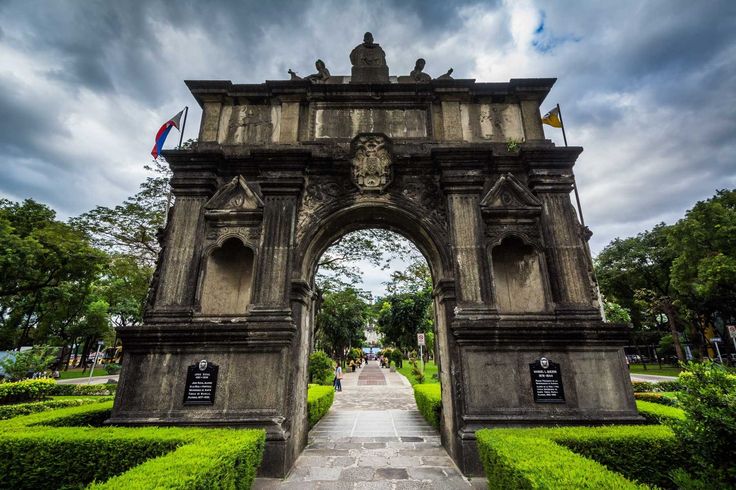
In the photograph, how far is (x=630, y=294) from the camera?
125ft

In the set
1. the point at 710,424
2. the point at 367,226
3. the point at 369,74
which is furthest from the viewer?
the point at 369,74

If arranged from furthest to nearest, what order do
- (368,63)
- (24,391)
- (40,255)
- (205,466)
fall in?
(40,255)
(24,391)
(368,63)
(205,466)

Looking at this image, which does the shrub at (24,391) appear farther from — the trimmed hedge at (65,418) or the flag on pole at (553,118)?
the flag on pole at (553,118)

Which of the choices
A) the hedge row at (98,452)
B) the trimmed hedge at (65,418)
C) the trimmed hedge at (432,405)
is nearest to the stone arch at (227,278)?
the trimmed hedge at (65,418)

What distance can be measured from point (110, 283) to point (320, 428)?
32241 millimetres

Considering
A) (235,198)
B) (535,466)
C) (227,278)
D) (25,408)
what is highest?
(235,198)

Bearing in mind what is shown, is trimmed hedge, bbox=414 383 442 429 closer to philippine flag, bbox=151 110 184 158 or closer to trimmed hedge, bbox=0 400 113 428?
trimmed hedge, bbox=0 400 113 428

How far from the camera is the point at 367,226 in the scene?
8.96m

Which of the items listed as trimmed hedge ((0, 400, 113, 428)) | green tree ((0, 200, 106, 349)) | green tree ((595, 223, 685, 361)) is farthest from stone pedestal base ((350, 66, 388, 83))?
green tree ((595, 223, 685, 361))

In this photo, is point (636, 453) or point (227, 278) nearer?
point (636, 453)

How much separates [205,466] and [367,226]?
631 cm

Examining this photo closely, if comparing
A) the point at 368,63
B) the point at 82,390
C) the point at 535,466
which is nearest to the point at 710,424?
the point at 535,466

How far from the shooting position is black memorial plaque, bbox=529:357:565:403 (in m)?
6.47

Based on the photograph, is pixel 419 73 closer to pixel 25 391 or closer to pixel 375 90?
Result: pixel 375 90
